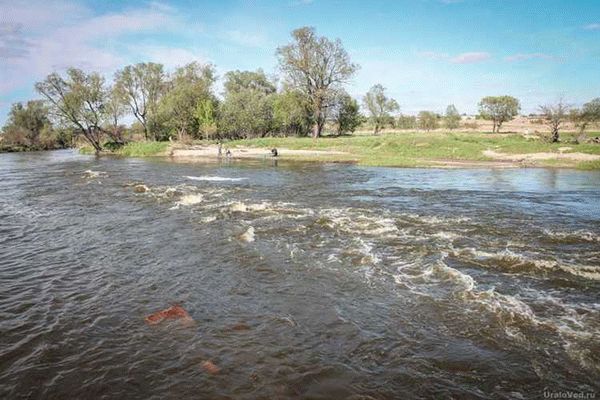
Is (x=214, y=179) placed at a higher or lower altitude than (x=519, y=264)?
higher

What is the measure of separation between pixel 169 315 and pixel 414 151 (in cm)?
4652

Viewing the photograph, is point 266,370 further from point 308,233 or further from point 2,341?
point 308,233

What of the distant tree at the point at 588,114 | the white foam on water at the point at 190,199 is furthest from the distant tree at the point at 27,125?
the distant tree at the point at 588,114

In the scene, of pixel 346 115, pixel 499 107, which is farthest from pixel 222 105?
pixel 499 107

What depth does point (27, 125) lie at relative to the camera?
10556 centimetres

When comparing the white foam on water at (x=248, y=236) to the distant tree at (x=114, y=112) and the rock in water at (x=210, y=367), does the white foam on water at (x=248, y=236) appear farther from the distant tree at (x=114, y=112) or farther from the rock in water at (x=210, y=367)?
the distant tree at (x=114, y=112)

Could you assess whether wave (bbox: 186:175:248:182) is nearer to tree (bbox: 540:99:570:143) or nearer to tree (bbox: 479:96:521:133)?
tree (bbox: 540:99:570:143)

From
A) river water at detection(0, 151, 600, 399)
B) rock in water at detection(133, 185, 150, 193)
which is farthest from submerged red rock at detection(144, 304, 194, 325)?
rock in water at detection(133, 185, 150, 193)

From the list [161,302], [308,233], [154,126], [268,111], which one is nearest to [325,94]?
[268,111]

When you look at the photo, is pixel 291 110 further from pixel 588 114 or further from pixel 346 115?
pixel 588 114

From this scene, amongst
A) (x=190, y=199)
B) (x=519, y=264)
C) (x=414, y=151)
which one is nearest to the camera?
(x=519, y=264)

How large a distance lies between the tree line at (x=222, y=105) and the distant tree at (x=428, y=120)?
18.0m

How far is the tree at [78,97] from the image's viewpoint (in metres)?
69.3

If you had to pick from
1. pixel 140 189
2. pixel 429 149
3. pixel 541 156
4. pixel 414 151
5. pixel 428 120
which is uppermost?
pixel 428 120
